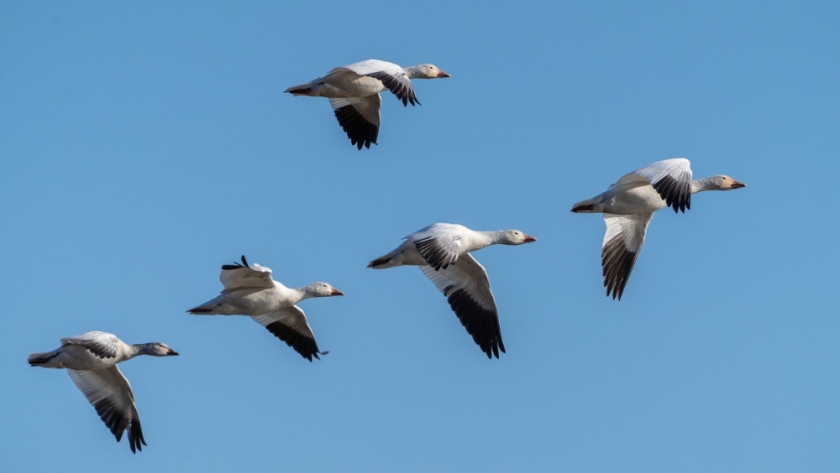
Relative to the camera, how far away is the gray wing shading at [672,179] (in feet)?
55.0

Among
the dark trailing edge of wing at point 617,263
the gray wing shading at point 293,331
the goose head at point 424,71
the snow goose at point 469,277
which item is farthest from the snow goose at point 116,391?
the dark trailing edge of wing at point 617,263

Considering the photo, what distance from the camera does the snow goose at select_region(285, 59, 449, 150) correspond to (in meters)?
18.4

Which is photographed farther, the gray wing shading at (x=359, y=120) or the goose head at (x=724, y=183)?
the gray wing shading at (x=359, y=120)

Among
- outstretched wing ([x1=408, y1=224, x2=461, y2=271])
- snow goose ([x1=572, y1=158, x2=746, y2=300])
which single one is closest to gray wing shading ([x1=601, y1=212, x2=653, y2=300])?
snow goose ([x1=572, y1=158, x2=746, y2=300])

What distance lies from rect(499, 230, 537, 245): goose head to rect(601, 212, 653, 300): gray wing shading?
139 centimetres

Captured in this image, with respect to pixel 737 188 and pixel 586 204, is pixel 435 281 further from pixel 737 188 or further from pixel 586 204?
pixel 737 188

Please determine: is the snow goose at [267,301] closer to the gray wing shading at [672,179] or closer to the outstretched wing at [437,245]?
the outstretched wing at [437,245]

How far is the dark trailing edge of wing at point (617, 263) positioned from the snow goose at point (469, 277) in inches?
50.6

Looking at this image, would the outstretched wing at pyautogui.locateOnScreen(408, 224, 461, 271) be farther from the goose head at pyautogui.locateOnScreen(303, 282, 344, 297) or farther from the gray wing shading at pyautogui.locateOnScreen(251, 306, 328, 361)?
the gray wing shading at pyautogui.locateOnScreen(251, 306, 328, 361)

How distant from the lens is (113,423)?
767 inches

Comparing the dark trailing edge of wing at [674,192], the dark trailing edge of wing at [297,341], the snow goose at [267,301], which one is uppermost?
the dark trailing edge of wing at [674,192]

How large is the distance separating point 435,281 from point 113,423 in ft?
15.7

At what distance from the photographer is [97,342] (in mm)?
18031

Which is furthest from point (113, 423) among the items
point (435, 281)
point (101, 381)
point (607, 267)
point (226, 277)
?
point (607, 267)
